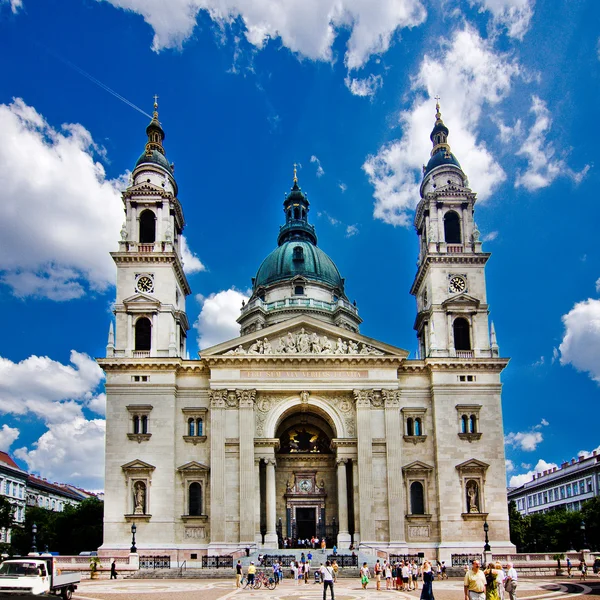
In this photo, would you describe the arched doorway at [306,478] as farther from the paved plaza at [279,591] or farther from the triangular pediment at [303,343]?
the paved plaza at [279,591]

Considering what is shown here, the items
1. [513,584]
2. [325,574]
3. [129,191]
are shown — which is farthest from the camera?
[129,191]

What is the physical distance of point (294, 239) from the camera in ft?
294

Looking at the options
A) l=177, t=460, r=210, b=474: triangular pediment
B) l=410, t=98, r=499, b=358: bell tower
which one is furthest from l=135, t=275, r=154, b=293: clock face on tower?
l=410, t=98, r=499, b=358: bell tower

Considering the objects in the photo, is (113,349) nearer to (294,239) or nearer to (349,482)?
(349,482)

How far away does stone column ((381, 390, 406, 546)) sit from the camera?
55.8 m

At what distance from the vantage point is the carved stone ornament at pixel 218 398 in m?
57.7

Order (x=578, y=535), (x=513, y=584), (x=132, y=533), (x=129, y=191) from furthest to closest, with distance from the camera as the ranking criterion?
1. (x=578, y=535)
2. (x=129, y=191)
3. (x=132, y=533)
4. (x=513, y=584)

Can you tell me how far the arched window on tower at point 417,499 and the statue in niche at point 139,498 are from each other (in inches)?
781

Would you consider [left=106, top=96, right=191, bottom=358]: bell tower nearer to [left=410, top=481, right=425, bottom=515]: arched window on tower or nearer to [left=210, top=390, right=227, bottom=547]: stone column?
[left=210, top=390, right=227, bottom=547]: stone column

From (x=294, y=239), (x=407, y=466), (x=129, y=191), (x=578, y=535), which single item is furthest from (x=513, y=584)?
(x=294, y=239)

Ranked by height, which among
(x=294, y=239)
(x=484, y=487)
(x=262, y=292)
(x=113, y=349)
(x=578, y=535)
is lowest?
Answer: (x=578, y=535)

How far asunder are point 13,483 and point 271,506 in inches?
2297

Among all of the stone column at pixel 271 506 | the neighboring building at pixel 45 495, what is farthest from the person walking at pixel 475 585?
the neighboring building at pixel 45 495

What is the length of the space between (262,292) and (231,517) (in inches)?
1302
